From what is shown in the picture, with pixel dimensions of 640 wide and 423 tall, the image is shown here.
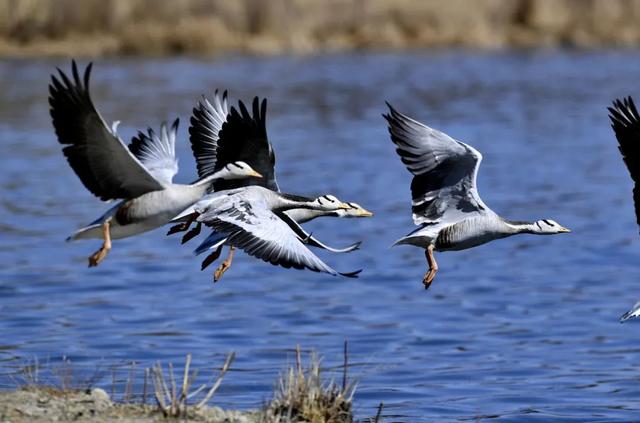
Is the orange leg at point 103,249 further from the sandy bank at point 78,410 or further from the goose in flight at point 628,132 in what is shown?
the goose in flight at point 628,132

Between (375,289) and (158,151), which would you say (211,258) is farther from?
(375,289)

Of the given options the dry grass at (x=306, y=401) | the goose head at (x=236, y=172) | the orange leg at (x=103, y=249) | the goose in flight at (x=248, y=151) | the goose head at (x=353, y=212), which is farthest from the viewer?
the goose head at (x=353, y=212)

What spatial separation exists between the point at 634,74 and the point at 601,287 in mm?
29338

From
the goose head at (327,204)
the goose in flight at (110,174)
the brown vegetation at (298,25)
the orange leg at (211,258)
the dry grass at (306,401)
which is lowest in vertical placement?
the dry grass at (306,401)

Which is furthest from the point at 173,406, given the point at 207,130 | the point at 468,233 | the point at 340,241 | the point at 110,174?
the point at 340,241

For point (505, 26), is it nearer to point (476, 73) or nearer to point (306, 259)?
point (476, 73)

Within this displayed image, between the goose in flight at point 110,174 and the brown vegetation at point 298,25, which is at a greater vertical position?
the brown vegetation at point 298,25

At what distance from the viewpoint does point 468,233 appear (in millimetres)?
11539

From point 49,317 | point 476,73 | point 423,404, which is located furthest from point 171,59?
point 423,404

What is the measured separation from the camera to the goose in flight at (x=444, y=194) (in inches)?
455

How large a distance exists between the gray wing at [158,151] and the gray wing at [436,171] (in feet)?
7.50

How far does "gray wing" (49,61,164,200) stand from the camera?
33.5 ft

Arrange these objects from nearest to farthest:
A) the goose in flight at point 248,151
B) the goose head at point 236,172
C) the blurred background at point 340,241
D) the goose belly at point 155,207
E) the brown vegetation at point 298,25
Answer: the goose belly at point 155,207, the goose head at point 236,172, the goose in flight at point 248,151, the blurred background at point 340,241, the brown vegetation at point 298,25

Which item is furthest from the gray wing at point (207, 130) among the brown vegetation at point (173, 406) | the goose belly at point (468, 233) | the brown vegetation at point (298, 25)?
the brown vegetation at point (298, 25)
